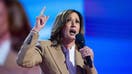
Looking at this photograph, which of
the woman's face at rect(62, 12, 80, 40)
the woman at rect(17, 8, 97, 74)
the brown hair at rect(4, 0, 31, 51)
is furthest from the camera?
the brown hair at rect(4, 0, 31, 51)

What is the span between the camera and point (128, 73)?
255 centimetres

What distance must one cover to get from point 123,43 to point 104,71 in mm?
274

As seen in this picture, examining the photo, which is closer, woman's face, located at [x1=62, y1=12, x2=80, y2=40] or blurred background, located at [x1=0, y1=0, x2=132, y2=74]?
woman's face, located at [x1=62, y1=12, x2=80, y2=40]

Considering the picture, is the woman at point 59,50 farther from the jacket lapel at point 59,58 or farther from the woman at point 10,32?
the woman at point 10,32

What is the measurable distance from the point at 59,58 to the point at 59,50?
0.14 feet

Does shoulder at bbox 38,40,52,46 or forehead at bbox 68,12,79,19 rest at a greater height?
forehead at bbox 68,12,79,19

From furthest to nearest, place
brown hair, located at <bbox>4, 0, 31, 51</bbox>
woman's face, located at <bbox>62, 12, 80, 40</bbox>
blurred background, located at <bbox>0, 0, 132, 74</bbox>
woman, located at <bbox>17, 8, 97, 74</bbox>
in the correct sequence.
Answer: blurred background, located at <bbox>0, 0, 132, 74</bbox>, brown hair, located at <bbox>4, 0, 31, 51</bbox>, woman's face, located at <bbox>62, 12, 80, 40</bbox>, woman, located at <bbox>17, 8, 97, 74</bbox>

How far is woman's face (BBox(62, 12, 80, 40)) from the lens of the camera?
1467 millimetres

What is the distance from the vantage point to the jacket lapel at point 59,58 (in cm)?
139

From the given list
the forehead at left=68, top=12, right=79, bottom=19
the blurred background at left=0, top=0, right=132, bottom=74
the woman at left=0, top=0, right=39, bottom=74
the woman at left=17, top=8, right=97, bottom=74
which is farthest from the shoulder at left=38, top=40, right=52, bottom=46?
the blurred background at left=0, top=0, right=132, bottom=74

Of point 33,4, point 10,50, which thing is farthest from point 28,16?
point 10,50

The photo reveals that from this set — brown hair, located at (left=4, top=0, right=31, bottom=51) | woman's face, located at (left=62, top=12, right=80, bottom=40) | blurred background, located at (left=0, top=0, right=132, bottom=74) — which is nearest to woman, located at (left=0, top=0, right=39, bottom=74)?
brown hair, located at (left=4, top=0, right=31, bottom=51)

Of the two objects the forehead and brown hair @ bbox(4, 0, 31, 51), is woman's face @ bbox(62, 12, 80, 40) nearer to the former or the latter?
the forehead

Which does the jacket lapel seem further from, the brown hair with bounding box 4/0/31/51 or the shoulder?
the brown hair with bounding box 4/0/31/51
